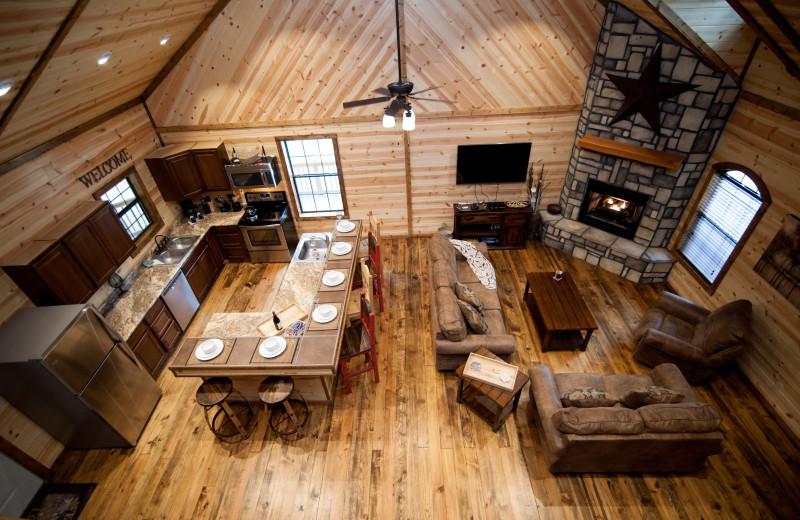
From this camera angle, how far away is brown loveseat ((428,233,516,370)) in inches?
175

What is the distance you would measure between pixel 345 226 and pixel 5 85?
3.77 m

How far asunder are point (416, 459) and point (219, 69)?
6.22 m

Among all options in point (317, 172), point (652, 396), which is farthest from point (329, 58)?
point (652, 396)

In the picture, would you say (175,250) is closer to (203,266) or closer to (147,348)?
(203,266)

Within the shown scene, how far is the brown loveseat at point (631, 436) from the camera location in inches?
131

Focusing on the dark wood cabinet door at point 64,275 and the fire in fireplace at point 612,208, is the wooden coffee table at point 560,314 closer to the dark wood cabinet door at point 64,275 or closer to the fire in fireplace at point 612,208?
the fire in fireplace at point 612,208

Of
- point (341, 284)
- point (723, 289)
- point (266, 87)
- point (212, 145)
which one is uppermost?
point (266, 87)

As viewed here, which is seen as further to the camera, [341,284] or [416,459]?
[341,284]

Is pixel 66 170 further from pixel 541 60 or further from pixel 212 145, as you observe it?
pixel 541 60

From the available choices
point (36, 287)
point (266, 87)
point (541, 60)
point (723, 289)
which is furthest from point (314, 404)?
point (541, 60)

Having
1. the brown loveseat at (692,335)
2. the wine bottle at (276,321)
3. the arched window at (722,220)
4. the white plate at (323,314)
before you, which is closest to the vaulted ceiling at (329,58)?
the arched window at (722,220)

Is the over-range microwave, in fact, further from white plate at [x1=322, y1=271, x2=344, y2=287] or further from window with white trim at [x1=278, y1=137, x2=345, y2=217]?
white plate at [x1=322, y1=271, x2=344, y2=287]

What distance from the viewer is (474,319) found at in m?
4.50

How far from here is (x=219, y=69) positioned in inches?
230
